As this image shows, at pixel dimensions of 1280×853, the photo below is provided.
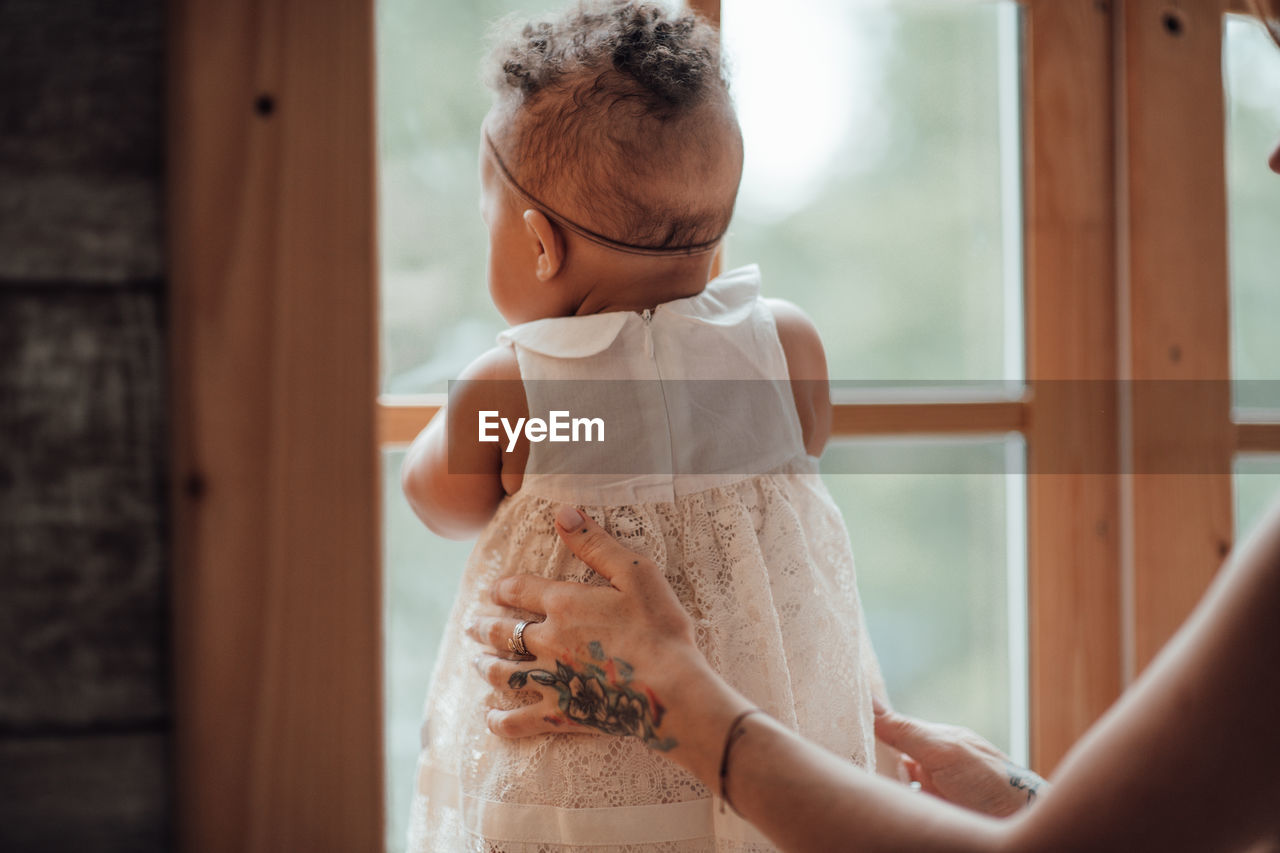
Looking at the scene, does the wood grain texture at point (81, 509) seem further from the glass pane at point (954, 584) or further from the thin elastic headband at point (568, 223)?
the glass pane at point (954, 584)

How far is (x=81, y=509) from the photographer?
2.10ft

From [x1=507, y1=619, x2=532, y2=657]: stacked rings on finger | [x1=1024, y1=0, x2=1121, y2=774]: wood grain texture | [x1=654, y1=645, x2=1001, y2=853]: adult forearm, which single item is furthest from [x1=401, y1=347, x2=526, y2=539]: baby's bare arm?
[x1=1024, y1=0, x2=1121, y2=774]: wood grain texture

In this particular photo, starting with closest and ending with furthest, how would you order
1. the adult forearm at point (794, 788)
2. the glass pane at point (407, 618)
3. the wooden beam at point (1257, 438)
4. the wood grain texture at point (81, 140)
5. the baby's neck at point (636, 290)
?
the adult forearm at point (794, 788) → the wood grain texture at point (81, 140) → the baby's neck at point (636, 290) → the glass pane at point (407, 618) → the wooden beam at point (1257, 438)

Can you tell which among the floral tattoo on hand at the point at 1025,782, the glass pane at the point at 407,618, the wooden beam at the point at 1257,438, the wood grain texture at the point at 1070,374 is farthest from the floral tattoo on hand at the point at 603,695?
the wooden beam at the point at 1257,438

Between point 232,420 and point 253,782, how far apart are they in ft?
1.02

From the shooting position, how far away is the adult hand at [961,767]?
799 mm

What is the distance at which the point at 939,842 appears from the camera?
1.62 ft

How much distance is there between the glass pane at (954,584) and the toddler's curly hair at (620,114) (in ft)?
1.80

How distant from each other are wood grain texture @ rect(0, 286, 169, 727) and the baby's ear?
1.01 ft

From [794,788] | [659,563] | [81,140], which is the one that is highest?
[81,140]

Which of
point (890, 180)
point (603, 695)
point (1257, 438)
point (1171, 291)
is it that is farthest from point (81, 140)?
point (1257, 438)

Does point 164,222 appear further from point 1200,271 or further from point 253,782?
point 1200,271

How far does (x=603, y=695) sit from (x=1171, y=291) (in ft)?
3.06

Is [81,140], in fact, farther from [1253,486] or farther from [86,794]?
[1253,486]
